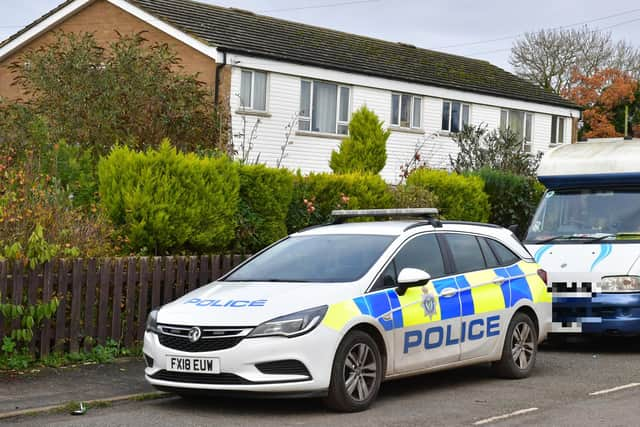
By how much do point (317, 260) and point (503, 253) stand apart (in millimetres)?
2380

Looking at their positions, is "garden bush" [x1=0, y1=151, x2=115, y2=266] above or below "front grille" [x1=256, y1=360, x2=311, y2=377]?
above

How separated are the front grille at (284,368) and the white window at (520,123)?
3124 cm

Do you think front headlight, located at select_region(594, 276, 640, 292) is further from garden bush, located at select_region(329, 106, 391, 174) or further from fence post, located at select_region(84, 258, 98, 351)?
garden bush, located at select_region(329, 106, 391, 174)

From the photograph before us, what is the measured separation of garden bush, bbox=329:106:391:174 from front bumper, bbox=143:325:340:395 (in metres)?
18.9

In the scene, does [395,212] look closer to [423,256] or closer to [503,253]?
[423,256]

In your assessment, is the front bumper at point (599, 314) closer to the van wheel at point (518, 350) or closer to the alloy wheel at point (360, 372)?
the van wheel at point (518, 350)

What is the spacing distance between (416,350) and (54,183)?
20.0 feet

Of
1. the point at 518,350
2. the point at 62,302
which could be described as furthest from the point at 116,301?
the point at 518,350

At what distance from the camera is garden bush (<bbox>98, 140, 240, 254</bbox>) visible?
13.0m

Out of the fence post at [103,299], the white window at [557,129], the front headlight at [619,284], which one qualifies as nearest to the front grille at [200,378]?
the fence post at [103,299]

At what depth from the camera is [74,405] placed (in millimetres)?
9094

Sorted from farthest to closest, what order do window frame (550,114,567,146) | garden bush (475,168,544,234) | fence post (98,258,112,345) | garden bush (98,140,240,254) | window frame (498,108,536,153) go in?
window frame (550,114,567,146) < window frame (498,108,536,153) < garden bush (475,168,544,234) < garden bush (98,140,240,254) < fence post (98,258,112,345)

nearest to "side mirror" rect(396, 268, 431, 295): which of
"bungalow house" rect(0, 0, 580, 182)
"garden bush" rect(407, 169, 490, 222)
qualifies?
"garden bush" rect(407, 169, 490, 222)

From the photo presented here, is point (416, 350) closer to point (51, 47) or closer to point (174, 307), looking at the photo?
point (174, 307)
